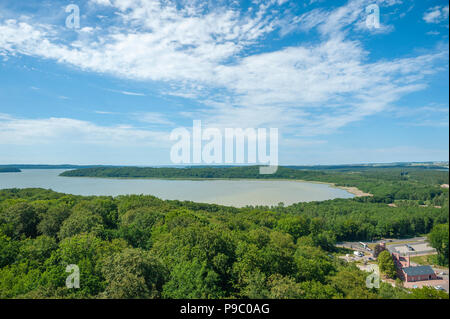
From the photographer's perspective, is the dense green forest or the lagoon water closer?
the dense green forest

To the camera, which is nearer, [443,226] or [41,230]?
[443,226]

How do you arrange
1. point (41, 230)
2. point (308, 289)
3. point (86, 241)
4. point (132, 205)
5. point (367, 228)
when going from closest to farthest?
point (308, 289) < point (86, 241) < point (41, 230) < point (132, 205) < point (367, 228)

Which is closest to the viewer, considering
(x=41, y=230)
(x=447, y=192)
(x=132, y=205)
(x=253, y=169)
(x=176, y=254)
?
(x=447, y=192)

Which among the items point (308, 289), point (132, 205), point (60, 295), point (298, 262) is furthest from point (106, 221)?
point (308, 289)

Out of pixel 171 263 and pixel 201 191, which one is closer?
pixel 171 263

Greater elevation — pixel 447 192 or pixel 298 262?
pixel 447 192

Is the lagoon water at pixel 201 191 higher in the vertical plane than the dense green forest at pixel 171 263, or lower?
lower

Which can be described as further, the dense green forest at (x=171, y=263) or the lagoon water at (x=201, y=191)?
the lagoon water at (x=201, y=191)

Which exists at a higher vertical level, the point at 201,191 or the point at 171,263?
the point at 171,263

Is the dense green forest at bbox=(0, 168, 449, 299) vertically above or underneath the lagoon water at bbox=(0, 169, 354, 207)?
above
